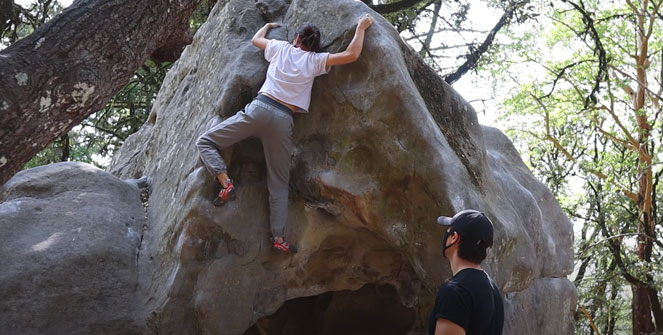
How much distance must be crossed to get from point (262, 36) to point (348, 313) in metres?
3.38

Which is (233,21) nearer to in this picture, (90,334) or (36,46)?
(90,334)

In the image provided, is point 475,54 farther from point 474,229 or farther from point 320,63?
point 474,229

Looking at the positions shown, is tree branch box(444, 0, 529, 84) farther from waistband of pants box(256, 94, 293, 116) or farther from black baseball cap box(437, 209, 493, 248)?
black baseball cap box(437, 209, 493, 248)

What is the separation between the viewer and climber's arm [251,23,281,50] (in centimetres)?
628

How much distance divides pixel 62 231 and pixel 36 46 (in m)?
3.88

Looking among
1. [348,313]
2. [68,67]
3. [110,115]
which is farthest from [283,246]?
[110,115]

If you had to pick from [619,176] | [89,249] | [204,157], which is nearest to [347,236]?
[204,157]

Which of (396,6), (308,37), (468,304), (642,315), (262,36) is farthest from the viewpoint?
(642,315)

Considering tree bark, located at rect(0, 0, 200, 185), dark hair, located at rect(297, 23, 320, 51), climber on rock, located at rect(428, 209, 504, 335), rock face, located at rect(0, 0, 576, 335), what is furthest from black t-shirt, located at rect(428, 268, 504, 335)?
dark hair, located at rect(297, 23, 320, 51)

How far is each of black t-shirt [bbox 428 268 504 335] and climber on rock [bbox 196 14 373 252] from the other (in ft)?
9.72

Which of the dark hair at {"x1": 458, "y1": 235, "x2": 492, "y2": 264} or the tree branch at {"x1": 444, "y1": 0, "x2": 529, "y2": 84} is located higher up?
the tree branch at {"x1": 444, "y1": 0, "x2": 529, "y2": 84}

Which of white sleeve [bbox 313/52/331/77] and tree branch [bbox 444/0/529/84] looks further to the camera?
tree branch [bbox 444/0/529/84]

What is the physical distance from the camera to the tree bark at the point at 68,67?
7.77 ft

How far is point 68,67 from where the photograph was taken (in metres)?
2.55
